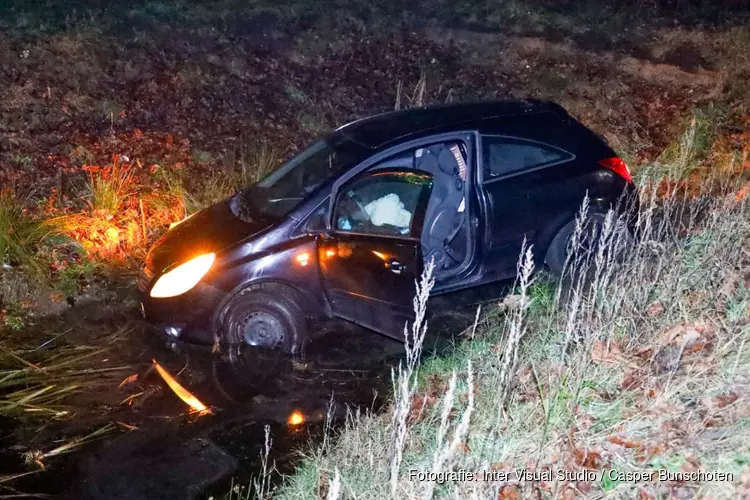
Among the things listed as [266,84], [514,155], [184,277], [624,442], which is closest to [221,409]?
[184,277]

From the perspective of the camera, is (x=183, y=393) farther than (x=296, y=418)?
Yes

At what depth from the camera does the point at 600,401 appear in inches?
157

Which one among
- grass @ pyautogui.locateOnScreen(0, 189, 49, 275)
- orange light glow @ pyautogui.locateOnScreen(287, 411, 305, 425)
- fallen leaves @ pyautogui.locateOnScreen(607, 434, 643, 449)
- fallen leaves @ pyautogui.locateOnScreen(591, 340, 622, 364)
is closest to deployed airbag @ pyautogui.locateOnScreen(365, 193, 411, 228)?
orange light glow @ pyautogui.locateOnScreen(287, 411, 305, 425)

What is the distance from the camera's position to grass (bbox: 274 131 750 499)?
3.41 m

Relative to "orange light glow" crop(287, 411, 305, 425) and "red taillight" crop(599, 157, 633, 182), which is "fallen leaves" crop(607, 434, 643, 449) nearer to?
"orange light glow" crop(287, 411, 305, 425)

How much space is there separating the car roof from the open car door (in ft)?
1.57

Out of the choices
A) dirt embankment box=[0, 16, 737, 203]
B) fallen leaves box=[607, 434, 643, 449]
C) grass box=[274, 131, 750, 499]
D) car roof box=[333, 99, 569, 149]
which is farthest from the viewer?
dirt embankment box=[0, 16, 737, 203]

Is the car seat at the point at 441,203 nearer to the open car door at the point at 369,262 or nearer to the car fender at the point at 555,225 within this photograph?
the open car door at the point at 369,262

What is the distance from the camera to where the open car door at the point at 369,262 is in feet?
17.9

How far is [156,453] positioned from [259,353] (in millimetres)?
1298

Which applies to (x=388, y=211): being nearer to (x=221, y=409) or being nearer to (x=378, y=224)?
(x=378, y=224)

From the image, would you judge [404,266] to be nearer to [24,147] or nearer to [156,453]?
[156,453]

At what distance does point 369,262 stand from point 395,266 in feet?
0.66

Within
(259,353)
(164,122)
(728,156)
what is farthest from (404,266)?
(728,156)
